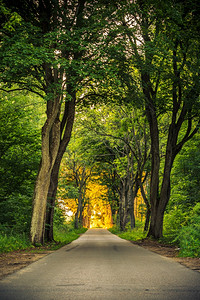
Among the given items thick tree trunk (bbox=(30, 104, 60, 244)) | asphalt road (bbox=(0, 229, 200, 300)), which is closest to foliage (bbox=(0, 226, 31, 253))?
thick tree trunk (bbox=(30, 104, 60, 244))

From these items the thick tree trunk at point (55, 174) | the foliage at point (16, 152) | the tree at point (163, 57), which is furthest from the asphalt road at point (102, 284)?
the foliage at point (16, 152)

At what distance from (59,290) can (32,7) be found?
12535 mm

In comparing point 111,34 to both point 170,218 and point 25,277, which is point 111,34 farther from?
point 170,218

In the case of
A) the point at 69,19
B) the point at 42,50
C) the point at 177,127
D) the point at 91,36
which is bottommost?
the point at 177,127

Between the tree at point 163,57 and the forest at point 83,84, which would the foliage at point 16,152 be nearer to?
the forest at point 83,84

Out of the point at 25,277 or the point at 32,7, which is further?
the point at 32,7

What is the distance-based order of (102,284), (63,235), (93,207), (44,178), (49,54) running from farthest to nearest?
(93,207) < (63,235) < (44,178) < (49,54) < (102,284)

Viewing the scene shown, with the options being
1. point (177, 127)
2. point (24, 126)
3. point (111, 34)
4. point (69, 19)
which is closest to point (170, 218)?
point (177, 127)

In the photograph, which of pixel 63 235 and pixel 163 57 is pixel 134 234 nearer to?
pixel 63 235

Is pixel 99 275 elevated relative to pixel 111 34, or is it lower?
lower

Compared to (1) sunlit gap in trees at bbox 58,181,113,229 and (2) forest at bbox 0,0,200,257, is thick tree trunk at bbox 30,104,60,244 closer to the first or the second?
(2) forest at bbox 0,0,200,257

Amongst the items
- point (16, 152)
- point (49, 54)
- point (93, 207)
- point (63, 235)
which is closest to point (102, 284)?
point (49, 54)

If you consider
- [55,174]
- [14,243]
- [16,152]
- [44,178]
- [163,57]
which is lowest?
[14,243]

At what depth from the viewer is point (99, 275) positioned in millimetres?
6180
